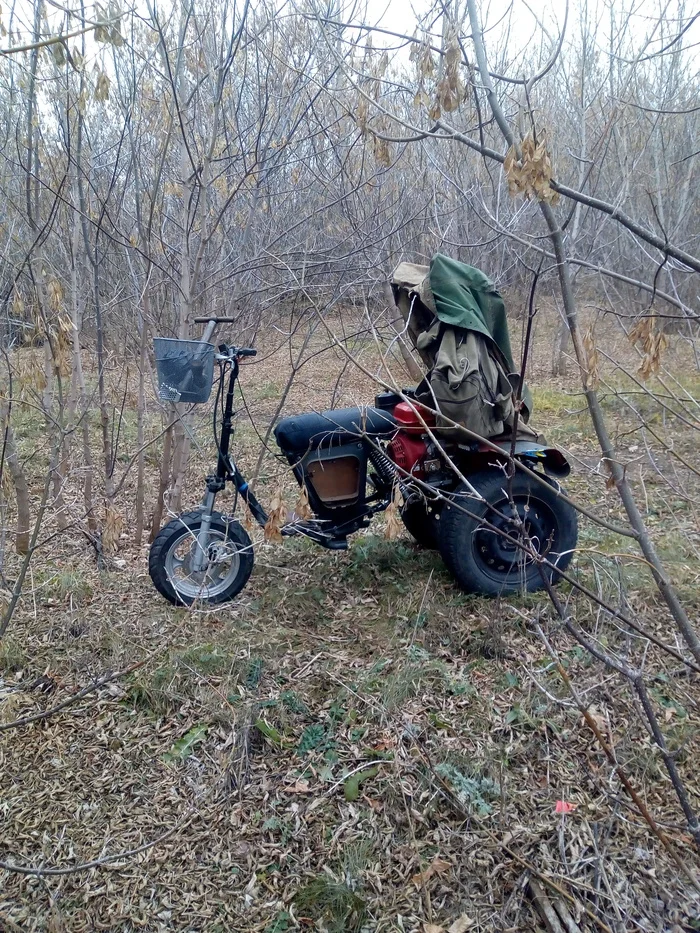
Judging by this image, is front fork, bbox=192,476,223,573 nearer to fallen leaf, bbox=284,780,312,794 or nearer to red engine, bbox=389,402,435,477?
red engine, bbox=389,402,435,477

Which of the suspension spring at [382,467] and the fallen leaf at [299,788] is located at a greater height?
the suspension spring at [382,467]

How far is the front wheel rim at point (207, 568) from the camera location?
378 centimetres

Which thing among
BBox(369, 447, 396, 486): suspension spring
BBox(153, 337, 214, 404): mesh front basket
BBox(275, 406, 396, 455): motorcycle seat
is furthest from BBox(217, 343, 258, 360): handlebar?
BBox(369, 447, 396, 486): suspension spring

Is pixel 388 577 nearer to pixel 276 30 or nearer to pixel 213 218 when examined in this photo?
pixel 213 218

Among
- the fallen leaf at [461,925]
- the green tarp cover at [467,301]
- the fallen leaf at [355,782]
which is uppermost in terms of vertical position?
the green tarp cover at [467,301]

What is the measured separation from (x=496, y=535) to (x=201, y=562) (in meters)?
1.66

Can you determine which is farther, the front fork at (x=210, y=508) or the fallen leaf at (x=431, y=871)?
the front fork at (x=210, y=508)

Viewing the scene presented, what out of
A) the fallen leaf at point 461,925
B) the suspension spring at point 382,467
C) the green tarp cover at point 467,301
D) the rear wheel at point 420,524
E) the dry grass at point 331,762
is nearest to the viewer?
the fallen leaf at point 461,925

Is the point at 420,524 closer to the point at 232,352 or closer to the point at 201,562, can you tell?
the point at 201,562

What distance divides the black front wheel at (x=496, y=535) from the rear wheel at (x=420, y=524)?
12.7 inches

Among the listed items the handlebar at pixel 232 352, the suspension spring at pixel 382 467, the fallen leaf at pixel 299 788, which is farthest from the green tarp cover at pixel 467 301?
the fallen leaf at pixel 299 788

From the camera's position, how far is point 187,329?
4344mm

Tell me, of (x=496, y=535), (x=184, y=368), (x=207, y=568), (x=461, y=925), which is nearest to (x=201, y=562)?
(x=207, y=568)

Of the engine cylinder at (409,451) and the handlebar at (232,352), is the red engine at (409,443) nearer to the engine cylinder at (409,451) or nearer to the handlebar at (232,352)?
the engine cylinder at (409,451)
